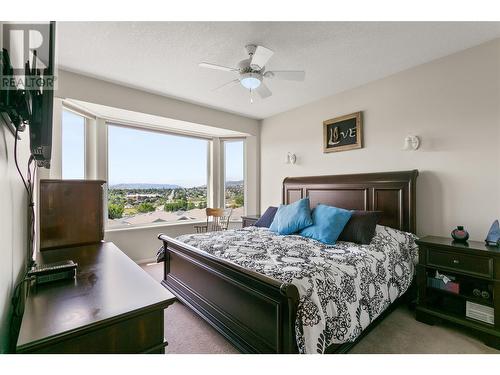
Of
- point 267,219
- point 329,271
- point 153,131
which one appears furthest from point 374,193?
point 153,131

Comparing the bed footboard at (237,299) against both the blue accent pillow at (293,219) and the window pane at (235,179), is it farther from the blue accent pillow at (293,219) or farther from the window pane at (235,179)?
the window pane at (235,179)

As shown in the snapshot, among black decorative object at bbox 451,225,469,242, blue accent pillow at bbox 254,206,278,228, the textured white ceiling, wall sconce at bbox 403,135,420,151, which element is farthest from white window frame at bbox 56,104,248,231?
black decorative object at bbox 451,225,469,242

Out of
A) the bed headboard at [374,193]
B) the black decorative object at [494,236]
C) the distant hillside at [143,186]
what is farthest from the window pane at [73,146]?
the black decorative object at [494,236]

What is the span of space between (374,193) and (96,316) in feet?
10.3

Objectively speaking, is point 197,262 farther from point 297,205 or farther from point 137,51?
point 137,51

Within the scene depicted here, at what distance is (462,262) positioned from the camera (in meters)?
2.09

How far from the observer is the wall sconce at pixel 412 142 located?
2836 millimetres

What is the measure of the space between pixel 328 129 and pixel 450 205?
6.03 feet

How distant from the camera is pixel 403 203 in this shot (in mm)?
2857

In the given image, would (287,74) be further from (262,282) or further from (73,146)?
(73,146)

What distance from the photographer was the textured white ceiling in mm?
2109

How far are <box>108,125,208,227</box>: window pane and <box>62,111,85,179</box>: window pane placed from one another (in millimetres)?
390

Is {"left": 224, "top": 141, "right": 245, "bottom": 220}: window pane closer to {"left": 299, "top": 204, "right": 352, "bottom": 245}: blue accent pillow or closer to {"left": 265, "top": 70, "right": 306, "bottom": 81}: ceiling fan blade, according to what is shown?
{"left": 299, "top": 204, "right": 352, "bottom": 245}: blue accent pillow

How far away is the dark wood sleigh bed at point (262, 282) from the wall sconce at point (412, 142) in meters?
0.29
